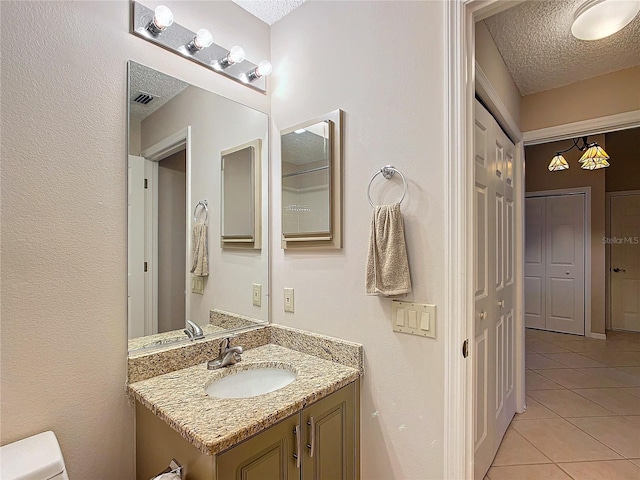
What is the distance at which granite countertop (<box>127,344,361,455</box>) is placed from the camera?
96cm

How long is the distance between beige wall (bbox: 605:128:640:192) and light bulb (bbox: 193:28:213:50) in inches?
208

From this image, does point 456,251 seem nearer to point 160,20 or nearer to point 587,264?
point 160,20

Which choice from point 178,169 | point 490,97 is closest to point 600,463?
point 490,97

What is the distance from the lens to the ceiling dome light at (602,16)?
1.49 m

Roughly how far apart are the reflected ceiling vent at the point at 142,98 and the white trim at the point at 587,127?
2595 millimetres

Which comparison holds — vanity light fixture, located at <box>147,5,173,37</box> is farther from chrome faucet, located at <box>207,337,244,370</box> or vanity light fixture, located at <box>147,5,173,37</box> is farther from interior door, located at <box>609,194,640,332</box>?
interior door, located at <box>609,194,640,332</box>

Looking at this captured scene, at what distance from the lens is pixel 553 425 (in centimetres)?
234

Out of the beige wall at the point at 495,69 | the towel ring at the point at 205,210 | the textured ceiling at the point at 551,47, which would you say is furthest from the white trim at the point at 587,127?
the towel ring at the point at 205,210

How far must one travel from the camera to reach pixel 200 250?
156cm

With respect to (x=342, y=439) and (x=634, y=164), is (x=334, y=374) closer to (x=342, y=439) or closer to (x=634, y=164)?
(x=342, y=439)

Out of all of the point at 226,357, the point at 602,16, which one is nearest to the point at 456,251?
the point at 226,357

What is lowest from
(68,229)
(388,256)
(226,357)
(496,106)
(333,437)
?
(333,437)

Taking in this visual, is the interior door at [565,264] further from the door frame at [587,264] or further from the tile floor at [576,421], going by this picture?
the tile floor at [576,421]

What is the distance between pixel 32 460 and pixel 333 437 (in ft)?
3.19
